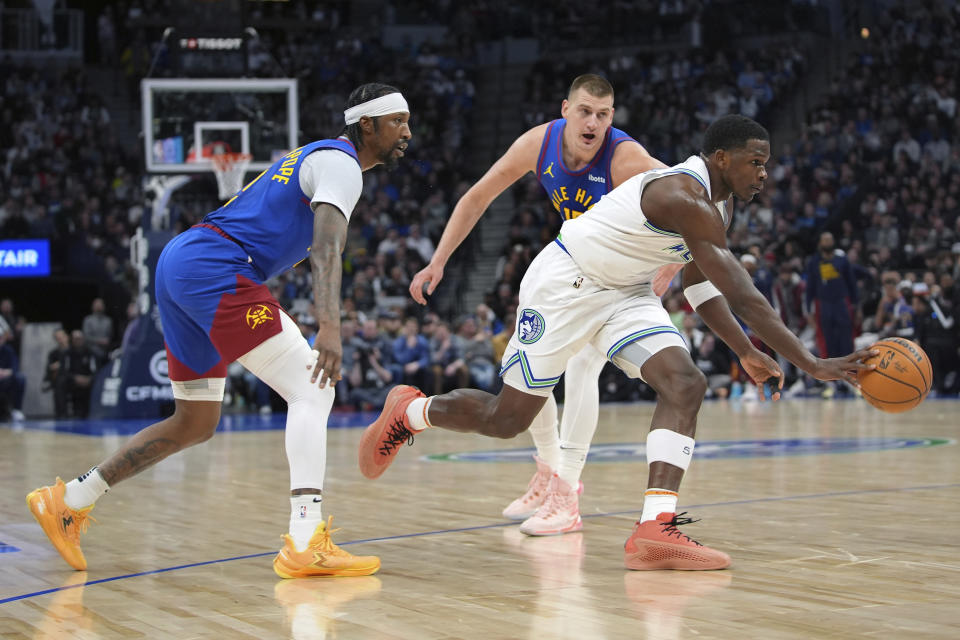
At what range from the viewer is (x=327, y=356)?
4156 millimetres

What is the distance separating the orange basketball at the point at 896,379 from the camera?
174 inches

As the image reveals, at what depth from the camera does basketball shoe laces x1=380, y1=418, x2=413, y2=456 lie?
5367 mm

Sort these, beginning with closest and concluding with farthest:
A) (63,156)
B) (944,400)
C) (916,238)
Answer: (944,400), (916,238), (63,156)

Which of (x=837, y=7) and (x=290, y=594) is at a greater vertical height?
(x=837, y=7)

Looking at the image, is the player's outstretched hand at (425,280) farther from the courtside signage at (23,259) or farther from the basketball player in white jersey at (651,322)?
the courtside signage at (23,259)

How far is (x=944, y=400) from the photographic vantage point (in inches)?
615

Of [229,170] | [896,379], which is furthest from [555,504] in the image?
[229,170]

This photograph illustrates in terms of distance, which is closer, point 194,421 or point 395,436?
point 194,421

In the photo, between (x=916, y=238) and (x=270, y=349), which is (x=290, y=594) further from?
(x=916, y=238)

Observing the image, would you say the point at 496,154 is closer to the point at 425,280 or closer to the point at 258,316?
the point at 425,280

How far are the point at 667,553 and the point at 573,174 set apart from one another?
1985 millimetres

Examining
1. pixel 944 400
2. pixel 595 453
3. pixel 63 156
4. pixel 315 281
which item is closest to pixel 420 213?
pixel 63 156

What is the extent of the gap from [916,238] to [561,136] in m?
14.5

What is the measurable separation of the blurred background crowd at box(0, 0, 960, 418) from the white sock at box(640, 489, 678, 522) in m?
9.49
